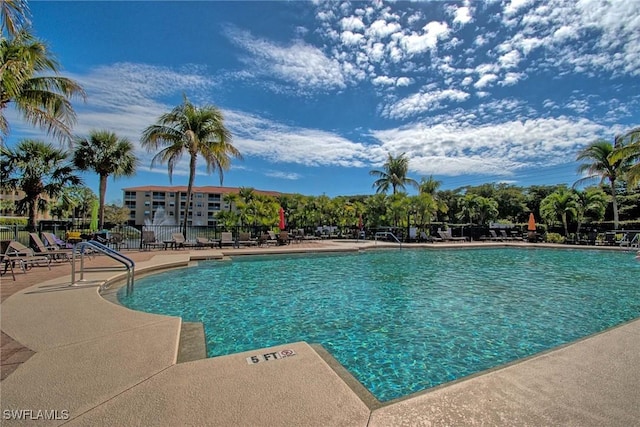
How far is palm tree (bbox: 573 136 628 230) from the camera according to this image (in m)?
20.3

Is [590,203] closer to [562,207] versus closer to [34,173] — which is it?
[562,207]

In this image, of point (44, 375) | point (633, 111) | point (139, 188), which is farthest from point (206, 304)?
point (139, 188)

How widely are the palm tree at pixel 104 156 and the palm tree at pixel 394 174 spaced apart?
2078cm

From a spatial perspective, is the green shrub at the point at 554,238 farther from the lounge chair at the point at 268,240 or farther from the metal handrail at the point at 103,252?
the metal handrail at the point at 103,252

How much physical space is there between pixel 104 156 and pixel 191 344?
18073 mm

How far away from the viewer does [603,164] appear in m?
20.7

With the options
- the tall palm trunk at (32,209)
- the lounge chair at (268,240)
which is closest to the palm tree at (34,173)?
the tall palm trunk at (32,209)

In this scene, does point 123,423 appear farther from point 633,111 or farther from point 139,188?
point 139,188

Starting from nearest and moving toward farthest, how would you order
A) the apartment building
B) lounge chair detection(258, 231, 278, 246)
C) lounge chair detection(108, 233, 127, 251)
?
lounge chair detection(108, 233, 127, 251) → lounge chair detection(258, 231, 278, 246) → the apartment building

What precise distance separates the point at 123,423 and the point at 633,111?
2761 cm

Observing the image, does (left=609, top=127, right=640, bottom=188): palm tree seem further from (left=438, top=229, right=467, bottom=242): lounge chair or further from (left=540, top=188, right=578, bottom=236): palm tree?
(left=438, top=229, right=467, bottom=242): lounge chair

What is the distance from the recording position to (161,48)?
35.3 ft

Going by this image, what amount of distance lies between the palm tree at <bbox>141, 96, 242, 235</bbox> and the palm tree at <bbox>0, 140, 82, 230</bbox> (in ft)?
15.8

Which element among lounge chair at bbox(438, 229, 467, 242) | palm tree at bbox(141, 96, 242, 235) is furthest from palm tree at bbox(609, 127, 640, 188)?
palm tree at bbox(141, 96, 242, 235)
